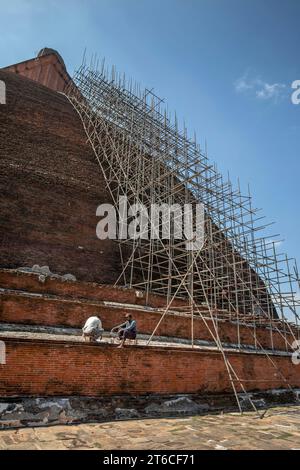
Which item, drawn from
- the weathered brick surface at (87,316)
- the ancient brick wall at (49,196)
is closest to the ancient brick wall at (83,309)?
the weathered brick surface at (87,316)

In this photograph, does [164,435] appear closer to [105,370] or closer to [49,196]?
[105,370]

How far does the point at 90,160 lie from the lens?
16234 millimetres

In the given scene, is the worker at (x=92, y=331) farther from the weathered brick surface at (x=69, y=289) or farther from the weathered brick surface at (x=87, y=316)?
the weathered brick surface at (x=69, y=289)

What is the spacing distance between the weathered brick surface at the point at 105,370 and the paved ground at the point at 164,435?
0.60 m

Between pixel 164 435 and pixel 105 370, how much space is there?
58.3 inches

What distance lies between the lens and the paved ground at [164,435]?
3.87 m

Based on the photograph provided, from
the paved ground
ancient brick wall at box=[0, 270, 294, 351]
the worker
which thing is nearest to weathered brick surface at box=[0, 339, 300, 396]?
the paved ground

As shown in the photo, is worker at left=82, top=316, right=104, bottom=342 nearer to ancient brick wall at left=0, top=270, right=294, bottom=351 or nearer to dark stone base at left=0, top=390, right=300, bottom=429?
dark stone base at left=0, top=390, right=300, bottom=429

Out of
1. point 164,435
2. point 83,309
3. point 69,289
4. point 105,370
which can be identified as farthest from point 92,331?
point 69,289

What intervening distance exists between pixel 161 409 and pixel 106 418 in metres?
1.08

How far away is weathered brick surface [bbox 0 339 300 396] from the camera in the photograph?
4.88m

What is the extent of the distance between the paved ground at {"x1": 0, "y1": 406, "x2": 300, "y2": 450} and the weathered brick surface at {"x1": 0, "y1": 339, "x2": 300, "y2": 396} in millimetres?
596

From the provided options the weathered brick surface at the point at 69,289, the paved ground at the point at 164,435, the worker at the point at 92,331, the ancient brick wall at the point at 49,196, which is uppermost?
the ancient brick wall at the point at 49,196
